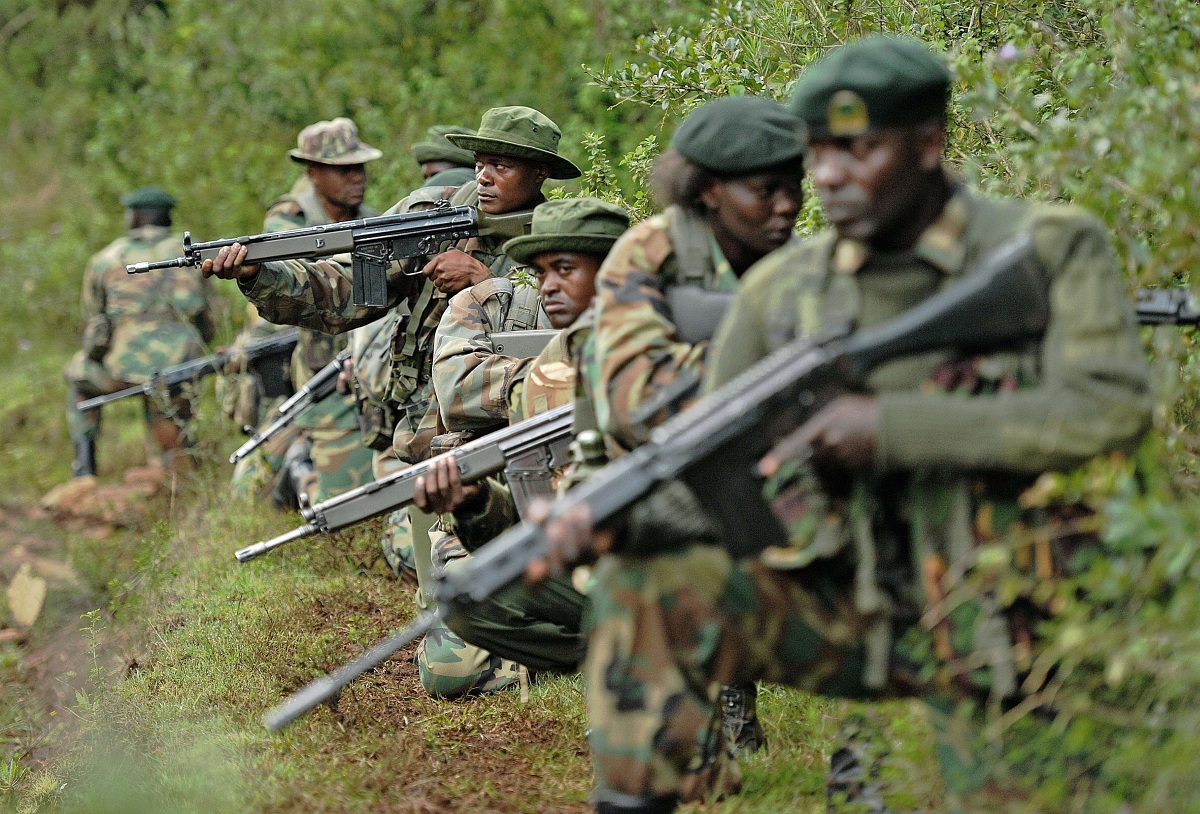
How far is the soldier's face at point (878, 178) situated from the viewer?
3307 millimetres

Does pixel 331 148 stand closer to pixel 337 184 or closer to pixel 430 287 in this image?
pixel 337 184

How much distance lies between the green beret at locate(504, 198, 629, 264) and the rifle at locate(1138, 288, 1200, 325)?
1.85m

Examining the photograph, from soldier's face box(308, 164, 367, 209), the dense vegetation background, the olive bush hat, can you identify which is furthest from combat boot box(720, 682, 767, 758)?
soldier's face box(308, 164, 367, 209)

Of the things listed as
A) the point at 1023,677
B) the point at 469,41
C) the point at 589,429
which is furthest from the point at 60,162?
the point at 1023,677

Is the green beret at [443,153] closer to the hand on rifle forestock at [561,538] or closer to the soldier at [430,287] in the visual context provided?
the soldier at [430,287]

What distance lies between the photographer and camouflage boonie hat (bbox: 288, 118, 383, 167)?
31.2 feet

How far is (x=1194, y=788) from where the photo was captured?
9.66 feet

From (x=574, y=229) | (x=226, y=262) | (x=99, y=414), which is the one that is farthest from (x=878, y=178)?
(x=99, y=414)

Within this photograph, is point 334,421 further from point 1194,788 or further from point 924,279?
point 1194,788

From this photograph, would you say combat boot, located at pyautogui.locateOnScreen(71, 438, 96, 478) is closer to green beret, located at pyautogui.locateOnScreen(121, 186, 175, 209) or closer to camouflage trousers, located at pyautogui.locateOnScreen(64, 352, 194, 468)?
camouflage trousers, located at pyautogui.locateOnScreen(64, 352, 194, 468)

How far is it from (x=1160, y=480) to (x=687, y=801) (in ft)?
5.16

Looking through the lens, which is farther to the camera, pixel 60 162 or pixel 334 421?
pixel 60 162

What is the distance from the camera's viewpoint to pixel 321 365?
9633mm

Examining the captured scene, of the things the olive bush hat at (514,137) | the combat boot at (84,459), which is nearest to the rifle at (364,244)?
the olive bush hat at (514,137)
